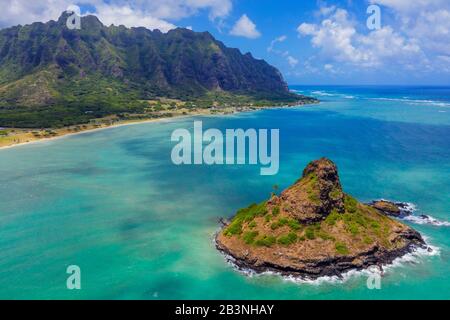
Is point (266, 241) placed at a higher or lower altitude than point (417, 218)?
higher

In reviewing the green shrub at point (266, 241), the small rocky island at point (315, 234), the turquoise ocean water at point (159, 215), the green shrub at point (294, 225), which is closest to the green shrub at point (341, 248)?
the small rocky island at point (315, 234)

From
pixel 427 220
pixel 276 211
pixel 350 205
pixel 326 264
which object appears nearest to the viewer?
pixel 326 264

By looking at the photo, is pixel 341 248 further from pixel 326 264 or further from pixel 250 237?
pixel 250 237

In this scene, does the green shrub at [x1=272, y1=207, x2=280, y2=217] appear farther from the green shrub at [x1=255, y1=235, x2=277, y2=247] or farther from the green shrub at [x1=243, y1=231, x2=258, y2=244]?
the green shrub at [x1=255, y1=235, x2=277, y2=247]

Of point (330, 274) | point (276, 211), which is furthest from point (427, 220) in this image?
point (276, 211)

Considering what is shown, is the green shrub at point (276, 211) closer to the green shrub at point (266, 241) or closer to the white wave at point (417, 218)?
the green shrub at point (266, 241)

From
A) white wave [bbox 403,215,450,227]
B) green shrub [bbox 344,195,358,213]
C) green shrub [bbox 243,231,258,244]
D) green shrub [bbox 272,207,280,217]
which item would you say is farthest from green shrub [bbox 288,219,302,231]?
white wave [bbox 403,215,450,227]
